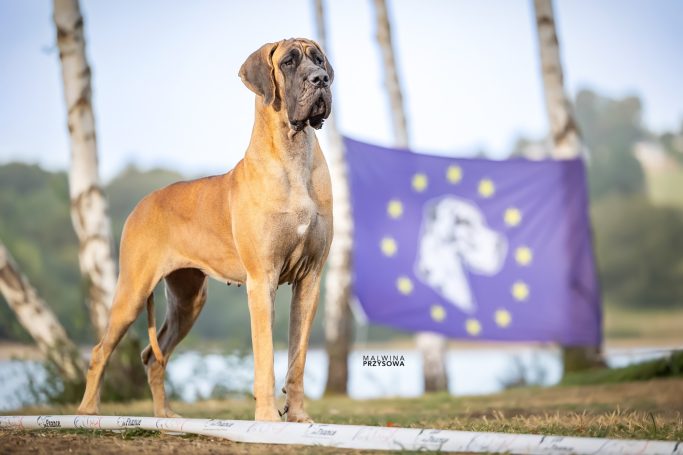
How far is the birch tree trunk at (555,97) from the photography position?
38.3 ft

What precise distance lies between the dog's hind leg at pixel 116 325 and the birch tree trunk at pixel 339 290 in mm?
6449

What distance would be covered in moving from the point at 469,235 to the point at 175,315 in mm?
5566

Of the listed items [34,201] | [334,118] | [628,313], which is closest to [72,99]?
[334,118]

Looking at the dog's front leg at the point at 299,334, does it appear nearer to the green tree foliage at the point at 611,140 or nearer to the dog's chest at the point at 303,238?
the dog's chest at the point at 303,238

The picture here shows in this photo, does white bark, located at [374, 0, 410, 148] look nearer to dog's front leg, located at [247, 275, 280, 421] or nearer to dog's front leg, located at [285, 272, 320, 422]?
dog's front leg, located at [285, 272, 320, 422]

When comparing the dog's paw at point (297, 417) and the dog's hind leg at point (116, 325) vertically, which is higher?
the dog's hind leg at point (116, 325)

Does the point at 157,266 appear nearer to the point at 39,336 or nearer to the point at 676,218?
the point at 39,336

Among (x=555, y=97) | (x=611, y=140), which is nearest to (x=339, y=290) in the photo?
(x=555, y=97)

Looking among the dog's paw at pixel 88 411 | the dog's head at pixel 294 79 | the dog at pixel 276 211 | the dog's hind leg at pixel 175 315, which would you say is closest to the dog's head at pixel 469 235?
the dog's hind leg at pixel 175 315

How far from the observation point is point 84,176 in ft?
31.6

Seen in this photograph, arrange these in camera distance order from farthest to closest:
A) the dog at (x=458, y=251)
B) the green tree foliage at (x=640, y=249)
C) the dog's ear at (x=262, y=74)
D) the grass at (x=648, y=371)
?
the green tree foliage at (x=640, y=249) < the dog at (x=458, y=251) < the grass at (x=648, y=371) < the dog's ear at (x=262, y=74)

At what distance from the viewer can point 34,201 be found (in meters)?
29.2

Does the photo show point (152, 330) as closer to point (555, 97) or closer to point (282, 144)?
point (282, 144)

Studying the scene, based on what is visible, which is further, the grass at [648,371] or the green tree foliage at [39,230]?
the green tree foliage at [39,230]
